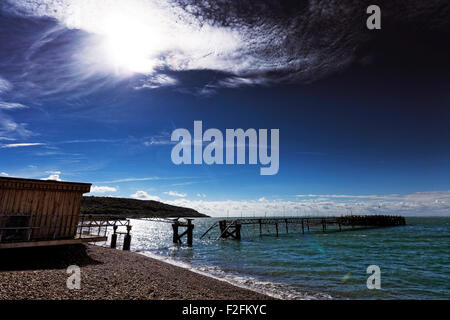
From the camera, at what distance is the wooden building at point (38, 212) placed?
1289 cm

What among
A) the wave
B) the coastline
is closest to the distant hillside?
the coastline

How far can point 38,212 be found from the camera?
13.9m

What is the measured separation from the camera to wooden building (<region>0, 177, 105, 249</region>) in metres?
A: 12.9

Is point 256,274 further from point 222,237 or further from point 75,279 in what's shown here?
point 222,237
